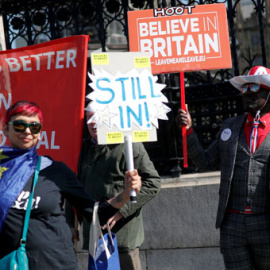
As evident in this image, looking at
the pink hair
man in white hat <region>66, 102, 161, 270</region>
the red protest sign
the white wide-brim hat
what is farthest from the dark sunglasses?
the red protest sign

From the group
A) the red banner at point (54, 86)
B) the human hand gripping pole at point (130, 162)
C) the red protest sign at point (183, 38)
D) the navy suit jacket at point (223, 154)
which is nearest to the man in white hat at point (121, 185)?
the navy suit jacket at point (223, 154)

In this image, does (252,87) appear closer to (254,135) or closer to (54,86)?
(254,135)

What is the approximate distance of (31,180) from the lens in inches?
126

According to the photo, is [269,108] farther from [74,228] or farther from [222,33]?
[74,228]

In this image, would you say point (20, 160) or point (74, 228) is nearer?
point (20, 160)

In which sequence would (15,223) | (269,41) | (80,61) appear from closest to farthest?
(15,223) → (80,61) → (269,41)

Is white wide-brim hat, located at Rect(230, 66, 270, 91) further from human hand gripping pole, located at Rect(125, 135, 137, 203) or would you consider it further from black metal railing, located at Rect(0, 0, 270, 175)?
black metal railing, located at Rect(0, 0, 270, 175)

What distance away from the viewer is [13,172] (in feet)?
10.5

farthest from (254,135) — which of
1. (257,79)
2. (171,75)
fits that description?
(171,75)

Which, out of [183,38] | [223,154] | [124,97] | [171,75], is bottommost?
[223,154]

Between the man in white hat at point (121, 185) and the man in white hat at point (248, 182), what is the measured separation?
0.56 metres

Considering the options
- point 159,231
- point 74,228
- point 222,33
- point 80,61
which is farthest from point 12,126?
point 159,231

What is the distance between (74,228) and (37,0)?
287 cm

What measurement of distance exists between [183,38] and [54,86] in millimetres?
1140
